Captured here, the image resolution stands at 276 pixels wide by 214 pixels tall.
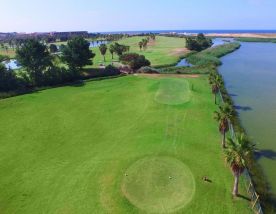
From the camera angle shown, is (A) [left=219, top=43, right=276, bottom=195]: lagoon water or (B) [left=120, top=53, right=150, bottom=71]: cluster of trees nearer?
(A) [left=219, top=43, right=276, bottom=195]: lagoon water

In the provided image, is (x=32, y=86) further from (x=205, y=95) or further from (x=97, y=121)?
(x=205, y=95)

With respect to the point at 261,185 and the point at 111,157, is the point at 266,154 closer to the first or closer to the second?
the point at 261,185

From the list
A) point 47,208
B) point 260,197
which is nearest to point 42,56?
point 47,208

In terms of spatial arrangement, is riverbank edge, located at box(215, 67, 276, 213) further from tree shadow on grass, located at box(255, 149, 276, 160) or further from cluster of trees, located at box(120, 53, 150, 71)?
cluster of trees, located at box(120, 53, 150, 71)

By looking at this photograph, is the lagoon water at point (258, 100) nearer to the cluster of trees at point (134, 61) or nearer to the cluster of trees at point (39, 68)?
the cluster of trees at point (134, 61)

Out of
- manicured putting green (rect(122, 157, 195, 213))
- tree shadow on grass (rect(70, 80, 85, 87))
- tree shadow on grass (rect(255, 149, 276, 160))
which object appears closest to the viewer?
Result: manicured putting green (rect(122, 157, 195, 213))

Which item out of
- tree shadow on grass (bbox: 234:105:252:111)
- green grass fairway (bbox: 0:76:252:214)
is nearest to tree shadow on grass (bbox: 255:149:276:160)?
green grass fairway (bbox: 0:76:252:214)
